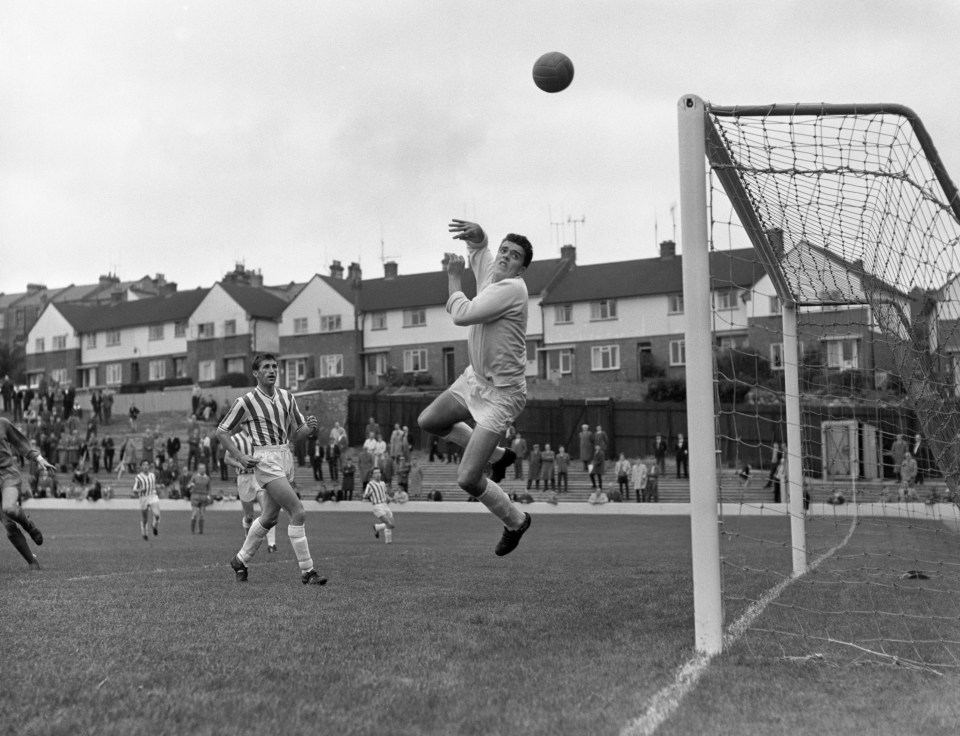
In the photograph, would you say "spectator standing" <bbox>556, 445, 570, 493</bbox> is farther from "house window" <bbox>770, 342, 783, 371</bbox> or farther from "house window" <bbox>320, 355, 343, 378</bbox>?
"house window" <bbox>320, 355, 343, 378</bbox>

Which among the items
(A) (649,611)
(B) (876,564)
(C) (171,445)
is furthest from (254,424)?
(C) (171,445)

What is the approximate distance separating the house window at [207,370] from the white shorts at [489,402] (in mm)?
76657

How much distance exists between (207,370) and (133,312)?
37.3ft

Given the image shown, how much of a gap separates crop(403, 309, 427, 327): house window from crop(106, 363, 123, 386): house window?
28624mm

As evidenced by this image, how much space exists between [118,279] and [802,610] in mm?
110914

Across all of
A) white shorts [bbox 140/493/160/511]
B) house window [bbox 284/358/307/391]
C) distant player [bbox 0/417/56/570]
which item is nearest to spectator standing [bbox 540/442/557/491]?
white shorts [bbox 140/493/160/511]

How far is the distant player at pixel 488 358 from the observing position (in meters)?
7.97

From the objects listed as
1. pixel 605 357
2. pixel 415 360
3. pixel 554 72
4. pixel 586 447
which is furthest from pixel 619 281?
pixel 554 72

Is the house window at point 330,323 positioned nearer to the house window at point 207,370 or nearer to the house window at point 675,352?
the house window at point 207,370

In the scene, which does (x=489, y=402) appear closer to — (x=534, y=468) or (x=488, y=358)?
(x=488, y=358)

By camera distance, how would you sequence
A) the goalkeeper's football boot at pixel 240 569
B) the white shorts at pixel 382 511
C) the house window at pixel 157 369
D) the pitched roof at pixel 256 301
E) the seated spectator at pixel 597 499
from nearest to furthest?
the goalkeeper's football boot at pixel 240 569
the white shorts at pixel 382 511
the seated spectator at pixel 597 499
the pitched roof at pixel 256 301
the house window at pixel 157 369

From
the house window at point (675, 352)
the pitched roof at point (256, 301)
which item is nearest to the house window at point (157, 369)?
the pitched roof at point (256, 301)

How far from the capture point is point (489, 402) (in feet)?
27.4

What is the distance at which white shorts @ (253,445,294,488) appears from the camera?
426 inches
